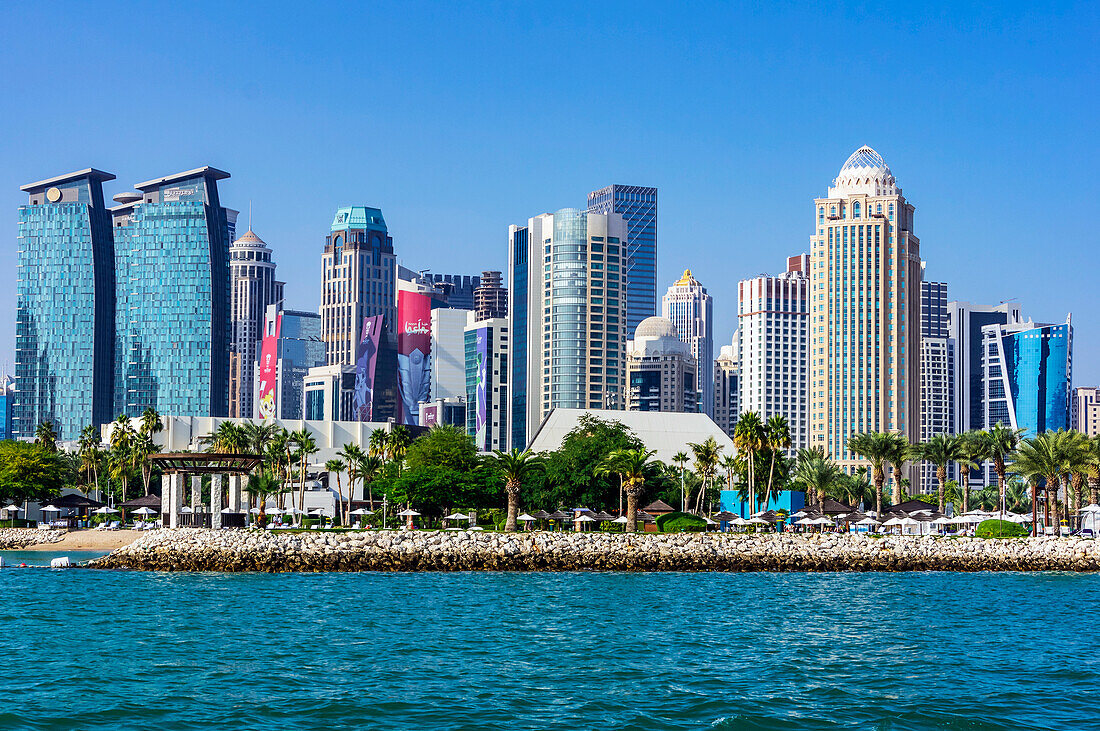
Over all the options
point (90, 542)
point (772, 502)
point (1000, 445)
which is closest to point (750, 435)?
point (772, 502)

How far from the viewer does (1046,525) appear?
9906 cm

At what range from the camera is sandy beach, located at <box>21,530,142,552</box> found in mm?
94100

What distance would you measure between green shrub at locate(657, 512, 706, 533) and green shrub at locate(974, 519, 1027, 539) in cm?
2136

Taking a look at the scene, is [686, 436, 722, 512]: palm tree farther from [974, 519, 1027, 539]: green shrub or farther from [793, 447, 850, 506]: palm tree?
[974, 519, 1027, 539]: green shrub

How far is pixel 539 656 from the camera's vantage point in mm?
39969

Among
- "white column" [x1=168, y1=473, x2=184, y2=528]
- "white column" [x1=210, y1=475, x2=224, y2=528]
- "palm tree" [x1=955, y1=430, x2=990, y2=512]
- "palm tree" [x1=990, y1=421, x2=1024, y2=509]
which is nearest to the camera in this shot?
"white column" [x1=168, y1=473, x2=184, y2=528]

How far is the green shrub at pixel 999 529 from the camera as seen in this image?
97.9m

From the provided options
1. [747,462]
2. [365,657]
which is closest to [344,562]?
[365,657]

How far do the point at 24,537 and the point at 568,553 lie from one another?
44.2 meters

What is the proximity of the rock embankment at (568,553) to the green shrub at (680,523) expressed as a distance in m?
17.8

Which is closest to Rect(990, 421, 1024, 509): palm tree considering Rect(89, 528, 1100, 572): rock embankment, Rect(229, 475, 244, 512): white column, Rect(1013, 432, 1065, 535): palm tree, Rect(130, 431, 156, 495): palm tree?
Rect(1013, 432, 1065, 535): palm tree

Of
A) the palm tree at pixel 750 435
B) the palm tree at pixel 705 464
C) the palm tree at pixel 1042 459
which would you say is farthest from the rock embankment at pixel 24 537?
the palm tree at pixel 1042 459

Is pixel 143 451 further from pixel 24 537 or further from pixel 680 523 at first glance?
pixel 680 523

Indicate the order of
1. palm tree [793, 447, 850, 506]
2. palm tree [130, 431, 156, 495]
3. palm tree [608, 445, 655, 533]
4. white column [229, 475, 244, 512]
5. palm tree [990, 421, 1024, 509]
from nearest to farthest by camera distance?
1. palm tree [608, 445, 655, 533]
2. white column [229, 475, 244, 512]
3. palm tree [990, 421, 1024, 509]
4. palm tree [793, 447, 850, 506]
5. palm tree [130, 431, 156, 495]
